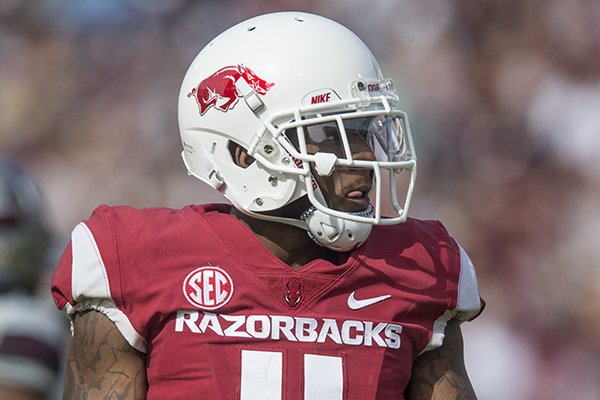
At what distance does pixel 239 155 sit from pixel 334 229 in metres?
0.24

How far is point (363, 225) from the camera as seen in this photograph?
1958 mm

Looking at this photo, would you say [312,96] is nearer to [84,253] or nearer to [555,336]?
[84,253]

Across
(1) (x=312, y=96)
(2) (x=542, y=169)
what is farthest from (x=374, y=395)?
(2) (x=542, y=169)

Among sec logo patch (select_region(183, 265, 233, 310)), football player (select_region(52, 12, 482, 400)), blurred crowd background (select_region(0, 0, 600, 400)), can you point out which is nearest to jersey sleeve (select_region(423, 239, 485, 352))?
football player (select_region(52, 12, 482, 400))

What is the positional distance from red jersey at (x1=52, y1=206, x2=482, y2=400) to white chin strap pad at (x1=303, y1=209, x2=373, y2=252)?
0.05 metres

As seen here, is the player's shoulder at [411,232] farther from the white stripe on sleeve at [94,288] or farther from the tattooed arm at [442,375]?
the white stripe on sleeve at [94,288]

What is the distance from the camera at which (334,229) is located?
194 centimetres

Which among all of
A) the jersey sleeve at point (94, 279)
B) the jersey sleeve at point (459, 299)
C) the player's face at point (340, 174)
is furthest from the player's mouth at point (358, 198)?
the jersey sleeve at point (94, 279)

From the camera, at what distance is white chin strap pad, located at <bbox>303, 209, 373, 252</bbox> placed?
194 centimetres

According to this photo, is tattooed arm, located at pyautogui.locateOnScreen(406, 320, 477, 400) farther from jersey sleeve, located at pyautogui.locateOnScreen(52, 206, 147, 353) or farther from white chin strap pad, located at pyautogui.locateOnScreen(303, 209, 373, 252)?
jersey sleeve, located at pyautogui.locateOnScreen(52, 206, 147, 353)

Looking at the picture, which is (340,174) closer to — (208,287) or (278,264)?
(278,264)

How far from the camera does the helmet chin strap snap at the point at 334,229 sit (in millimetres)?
1940

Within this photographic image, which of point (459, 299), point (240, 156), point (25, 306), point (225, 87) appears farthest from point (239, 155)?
point (25, 306)

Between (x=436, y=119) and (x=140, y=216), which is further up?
(x=436, y=119)
